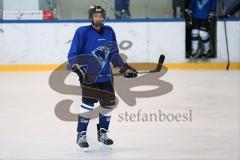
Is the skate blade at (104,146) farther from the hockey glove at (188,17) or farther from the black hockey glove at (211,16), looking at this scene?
the black hockey glove at (211,16)

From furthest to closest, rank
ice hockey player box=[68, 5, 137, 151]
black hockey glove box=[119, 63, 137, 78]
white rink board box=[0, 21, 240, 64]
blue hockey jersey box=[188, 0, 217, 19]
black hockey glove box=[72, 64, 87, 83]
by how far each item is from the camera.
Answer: blue hockey jersey box=[188, 0, 217, 19] < white rink board box=[0, 21, 240, 64] < black hockey glove box=[119, 63, 137, 78] < ice hockey player box=[68, 5, 137, 151] < black hockey glove box=[72, 64, 87, 83]

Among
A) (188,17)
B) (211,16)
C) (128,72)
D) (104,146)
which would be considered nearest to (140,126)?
(104,146)

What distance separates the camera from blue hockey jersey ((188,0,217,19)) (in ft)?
40.7

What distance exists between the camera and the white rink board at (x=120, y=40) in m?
11.9

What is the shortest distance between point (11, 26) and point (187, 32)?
10.3 feet

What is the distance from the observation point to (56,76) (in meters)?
10.9

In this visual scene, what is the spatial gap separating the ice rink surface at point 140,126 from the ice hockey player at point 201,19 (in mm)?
2193

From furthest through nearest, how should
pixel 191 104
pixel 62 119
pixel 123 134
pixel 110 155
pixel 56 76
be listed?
pixel 56 76 < pixel 191 104 < pixel 62 119 < pixel 123 134 < pixel 110 155

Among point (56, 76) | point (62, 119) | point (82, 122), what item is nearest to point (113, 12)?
point (56, 76)

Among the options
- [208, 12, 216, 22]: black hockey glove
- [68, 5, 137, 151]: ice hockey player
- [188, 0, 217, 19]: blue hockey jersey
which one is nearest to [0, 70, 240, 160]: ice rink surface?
[68, 5, 137, 151]: ice hockey player

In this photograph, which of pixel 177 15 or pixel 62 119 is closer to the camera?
pixel 62 119

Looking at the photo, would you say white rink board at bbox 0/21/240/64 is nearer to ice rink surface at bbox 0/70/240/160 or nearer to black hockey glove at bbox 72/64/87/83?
ice rink surface at bbox 0/70/240/160

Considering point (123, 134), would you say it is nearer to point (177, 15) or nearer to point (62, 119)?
point (62, 119)

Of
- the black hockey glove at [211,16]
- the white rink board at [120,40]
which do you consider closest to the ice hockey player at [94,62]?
the white rink board at [120,40]
